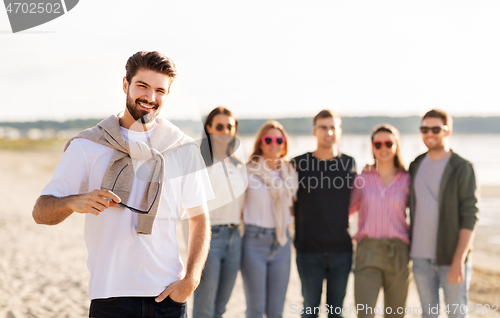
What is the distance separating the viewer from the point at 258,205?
3.94m

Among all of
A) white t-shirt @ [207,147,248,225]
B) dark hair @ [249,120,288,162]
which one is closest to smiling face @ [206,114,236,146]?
white t-shirt @ [207,147,248,225]

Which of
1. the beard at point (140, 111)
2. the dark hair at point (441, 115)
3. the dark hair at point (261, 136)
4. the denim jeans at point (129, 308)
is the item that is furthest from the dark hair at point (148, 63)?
the dark hair at point (441, 115)

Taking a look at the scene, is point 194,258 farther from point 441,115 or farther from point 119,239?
point 441,115

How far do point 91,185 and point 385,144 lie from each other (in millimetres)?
2802

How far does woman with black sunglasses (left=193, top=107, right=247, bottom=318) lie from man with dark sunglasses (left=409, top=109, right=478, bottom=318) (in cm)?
166

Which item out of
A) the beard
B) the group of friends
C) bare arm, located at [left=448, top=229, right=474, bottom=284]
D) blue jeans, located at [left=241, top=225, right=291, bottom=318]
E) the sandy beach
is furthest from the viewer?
Answer: the sandy beach

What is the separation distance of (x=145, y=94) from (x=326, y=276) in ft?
8.51

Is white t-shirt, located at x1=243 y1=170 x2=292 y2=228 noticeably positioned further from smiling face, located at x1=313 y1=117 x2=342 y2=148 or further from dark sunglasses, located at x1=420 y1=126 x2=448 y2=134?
dark sunglasses, located at x1=420 y1=126 x2=448 y2=134

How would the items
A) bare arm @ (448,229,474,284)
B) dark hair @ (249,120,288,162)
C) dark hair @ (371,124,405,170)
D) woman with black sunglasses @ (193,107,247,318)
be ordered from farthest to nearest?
1. dark hair @ (249,120,288,162)
2. dark hair @ (371,124,405,170)
3. woman with black sunglasses @ (193,107,247,318)
4. bare arm @ (448,229,474,284)

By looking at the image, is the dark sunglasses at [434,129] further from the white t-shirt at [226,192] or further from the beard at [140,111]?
the beard at [140,111]

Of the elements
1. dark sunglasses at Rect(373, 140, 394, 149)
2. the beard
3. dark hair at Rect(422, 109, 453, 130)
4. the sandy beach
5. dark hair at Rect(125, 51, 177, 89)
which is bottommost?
the sandy beach

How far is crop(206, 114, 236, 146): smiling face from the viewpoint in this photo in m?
3.94

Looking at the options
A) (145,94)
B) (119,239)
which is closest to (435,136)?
(145,94)

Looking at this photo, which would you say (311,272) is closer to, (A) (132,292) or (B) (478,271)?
(A) (132,292)
